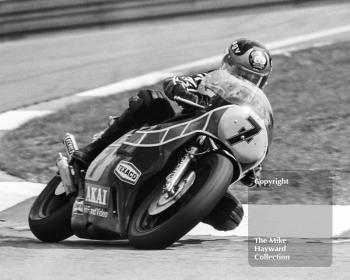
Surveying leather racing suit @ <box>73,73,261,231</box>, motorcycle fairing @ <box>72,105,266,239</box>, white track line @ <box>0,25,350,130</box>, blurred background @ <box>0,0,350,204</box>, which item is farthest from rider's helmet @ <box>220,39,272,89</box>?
white track line @ <box>0,25,350,130</box>

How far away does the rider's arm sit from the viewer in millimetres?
6637

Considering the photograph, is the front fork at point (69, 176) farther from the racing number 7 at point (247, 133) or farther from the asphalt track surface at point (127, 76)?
the racing number 7 at point (247, 133)

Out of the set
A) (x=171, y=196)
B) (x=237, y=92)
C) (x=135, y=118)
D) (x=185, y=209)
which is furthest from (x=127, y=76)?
(x=185, y=209)

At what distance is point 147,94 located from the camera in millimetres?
6785

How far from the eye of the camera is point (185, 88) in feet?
21.8

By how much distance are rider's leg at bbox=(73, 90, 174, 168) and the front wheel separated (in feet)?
1.78

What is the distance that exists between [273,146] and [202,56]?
458 centimetres

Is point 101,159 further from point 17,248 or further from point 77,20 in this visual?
point 77,20

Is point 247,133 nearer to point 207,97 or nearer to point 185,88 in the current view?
point 207,97

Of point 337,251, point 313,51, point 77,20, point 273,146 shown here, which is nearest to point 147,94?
point 337,251

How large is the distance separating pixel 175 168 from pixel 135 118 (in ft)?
2.03

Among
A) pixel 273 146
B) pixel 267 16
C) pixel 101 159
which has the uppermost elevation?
pixel 101 159

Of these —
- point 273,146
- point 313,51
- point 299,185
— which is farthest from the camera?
point 313,51

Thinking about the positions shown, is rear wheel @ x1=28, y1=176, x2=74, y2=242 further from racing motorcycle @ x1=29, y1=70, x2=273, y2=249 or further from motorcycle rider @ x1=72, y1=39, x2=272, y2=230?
motorcycle rider @ x1=72, y1=39, x2=272, y2=230
